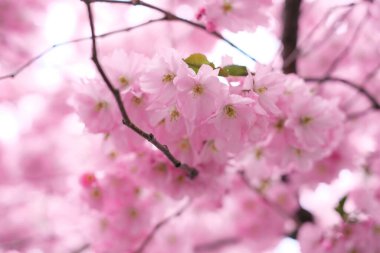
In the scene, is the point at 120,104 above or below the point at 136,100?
below

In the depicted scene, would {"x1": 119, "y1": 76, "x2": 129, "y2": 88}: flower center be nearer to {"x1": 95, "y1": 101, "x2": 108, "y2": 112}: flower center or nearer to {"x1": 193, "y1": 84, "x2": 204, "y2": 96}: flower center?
{"x1": 95, "y1": 101, "x2": 108, "y2": 112}: flower center

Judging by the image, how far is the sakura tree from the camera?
5.30 ft

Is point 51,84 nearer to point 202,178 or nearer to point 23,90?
point 23,90

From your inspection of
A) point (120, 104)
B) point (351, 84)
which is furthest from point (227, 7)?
point (351, 84)

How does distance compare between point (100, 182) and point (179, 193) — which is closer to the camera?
point (179, 193)

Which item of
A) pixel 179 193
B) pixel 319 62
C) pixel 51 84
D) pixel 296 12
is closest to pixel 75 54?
pixel 51 84

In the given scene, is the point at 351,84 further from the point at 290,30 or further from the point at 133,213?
the point at 133,213

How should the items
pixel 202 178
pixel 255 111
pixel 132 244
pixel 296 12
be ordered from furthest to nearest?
pixel 296 12
pixel 132 244
pixel 202 178
pixel 255 111

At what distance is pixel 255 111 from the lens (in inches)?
61.8

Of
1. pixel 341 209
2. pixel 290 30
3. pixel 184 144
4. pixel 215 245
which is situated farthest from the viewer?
pixel 215 245

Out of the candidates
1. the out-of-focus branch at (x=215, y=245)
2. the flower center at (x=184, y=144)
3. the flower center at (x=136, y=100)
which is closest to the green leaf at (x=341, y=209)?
the flower center at (x=184, y=144)

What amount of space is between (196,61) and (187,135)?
307mm

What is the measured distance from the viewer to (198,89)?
1472mm

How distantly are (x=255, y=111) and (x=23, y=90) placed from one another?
12.8 feet
